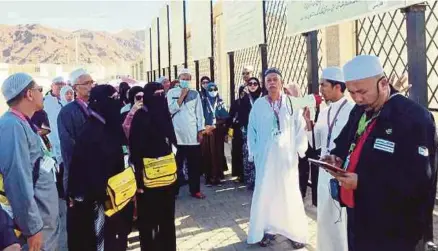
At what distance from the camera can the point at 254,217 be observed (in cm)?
445

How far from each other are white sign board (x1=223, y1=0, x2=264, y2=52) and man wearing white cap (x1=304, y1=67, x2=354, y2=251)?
297 centimetres

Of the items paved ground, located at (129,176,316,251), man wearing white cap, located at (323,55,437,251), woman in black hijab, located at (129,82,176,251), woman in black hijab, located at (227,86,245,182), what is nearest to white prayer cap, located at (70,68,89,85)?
woman in black hijab, located at (129,82,176,251)

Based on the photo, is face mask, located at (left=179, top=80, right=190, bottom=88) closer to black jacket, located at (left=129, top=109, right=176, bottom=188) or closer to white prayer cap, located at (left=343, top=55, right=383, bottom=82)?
black jacket, located at (left=129, top=109, right=176, bottom=188)

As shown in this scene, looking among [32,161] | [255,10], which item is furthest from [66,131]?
[255,10]

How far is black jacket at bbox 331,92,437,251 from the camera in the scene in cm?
210

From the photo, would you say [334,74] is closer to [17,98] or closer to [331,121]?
[331,121]

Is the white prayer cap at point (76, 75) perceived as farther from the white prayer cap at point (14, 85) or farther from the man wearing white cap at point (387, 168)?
the man wearing white cap at point (387, 168)

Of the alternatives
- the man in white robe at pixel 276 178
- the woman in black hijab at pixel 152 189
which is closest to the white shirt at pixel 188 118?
the man in white robe at pixel 276 178

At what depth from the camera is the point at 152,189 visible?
12.8 ft

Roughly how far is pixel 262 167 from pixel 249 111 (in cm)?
246

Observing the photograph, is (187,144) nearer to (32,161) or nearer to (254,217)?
(254,217)

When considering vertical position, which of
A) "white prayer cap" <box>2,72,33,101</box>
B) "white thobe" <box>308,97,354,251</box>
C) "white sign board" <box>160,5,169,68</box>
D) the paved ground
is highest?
Answer: "white sign board" <box>160,5,169,68</box>

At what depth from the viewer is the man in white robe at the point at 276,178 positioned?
4.43 meters

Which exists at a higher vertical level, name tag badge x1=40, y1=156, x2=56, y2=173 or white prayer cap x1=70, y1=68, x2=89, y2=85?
white prayer cap x1=70, y1=68, x2=89, y2=85
